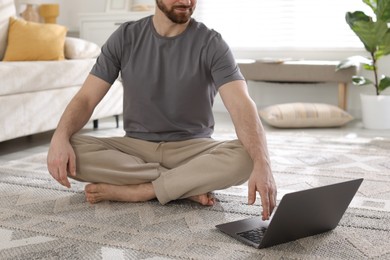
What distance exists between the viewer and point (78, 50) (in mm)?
3402

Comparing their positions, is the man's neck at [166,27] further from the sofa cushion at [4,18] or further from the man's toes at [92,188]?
the sofa cushion at [4,18]

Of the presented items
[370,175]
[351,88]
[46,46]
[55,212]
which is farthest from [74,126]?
[351,88]

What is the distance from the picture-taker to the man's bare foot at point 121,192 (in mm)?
1750

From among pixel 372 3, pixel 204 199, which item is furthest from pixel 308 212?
pixel 372 3

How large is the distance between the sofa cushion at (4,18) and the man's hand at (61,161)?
1.89 metres

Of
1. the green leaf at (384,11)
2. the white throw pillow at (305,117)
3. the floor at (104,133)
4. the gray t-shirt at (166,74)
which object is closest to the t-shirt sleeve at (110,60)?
the gray t-shirt at (166,74)

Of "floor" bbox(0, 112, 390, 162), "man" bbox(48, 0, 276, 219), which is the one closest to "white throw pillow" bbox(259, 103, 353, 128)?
"floor" bbox(0, 112, 390, 162)

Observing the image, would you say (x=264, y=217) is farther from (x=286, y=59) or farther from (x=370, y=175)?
(x=286, y=59)

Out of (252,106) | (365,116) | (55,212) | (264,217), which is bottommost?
(365,116)

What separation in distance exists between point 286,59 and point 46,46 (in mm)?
1749

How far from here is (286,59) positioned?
4023mm

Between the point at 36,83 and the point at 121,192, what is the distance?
1.27m

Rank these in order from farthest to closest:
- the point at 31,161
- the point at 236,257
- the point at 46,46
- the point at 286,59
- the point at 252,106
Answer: the point at 286,59, the point at 46,46, the point at 31,161, the point at 252,106, the point at 236,257

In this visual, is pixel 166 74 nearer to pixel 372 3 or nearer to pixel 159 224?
pixel 159 224
